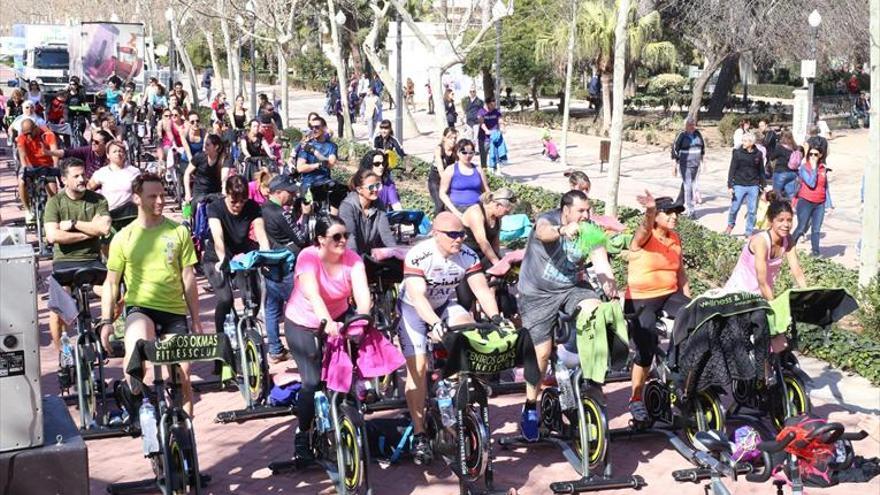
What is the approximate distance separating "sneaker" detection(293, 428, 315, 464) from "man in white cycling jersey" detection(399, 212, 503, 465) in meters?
0.68

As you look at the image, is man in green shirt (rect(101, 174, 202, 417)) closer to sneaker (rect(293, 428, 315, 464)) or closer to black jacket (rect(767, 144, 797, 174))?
sneaker (rect(293, 428, 315, 464))

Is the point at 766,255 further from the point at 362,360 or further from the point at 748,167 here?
the point at 748,167

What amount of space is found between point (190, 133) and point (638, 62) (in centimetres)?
2500

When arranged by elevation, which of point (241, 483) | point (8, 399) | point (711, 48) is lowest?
point (241, 483)

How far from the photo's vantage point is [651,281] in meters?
9.12

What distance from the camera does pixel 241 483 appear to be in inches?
334

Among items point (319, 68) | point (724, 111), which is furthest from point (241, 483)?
point (319, 68)

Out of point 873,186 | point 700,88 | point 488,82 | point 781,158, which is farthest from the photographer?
point 488,82

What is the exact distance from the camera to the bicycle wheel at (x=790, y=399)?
877 centimetres

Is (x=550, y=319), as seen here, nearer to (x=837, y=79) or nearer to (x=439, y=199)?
(x=439, y=199)

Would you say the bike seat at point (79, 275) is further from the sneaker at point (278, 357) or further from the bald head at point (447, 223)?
the bald head at point (447, 223)

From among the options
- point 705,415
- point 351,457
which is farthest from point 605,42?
point 351,457

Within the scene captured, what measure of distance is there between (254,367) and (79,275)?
1.57 metres

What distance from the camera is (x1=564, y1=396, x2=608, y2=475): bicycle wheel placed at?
8.17m
